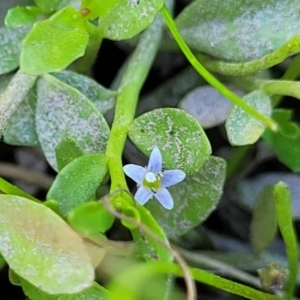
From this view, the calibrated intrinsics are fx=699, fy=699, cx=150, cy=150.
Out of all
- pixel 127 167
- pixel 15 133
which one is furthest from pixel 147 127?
pixel 15 133

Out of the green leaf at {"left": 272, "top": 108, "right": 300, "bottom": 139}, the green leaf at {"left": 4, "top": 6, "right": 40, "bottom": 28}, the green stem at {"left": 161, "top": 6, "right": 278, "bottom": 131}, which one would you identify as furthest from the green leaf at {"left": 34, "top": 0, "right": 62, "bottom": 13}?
the green leaf at {"left": 272, "top": 108, "right": 300, "bottom": 139}

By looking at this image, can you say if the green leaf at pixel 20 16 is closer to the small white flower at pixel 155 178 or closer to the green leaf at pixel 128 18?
the green leaf at pixel 128 18

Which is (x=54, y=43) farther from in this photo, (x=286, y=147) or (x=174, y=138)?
(x=286, y=147)

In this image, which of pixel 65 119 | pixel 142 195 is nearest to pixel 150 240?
pixel 142 195

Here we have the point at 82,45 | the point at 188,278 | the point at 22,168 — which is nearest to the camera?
the point at 188,278

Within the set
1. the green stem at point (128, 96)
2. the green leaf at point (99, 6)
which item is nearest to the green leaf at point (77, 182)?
the green stem at point (128, 96)

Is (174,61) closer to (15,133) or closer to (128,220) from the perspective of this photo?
Answer: (15,133)
